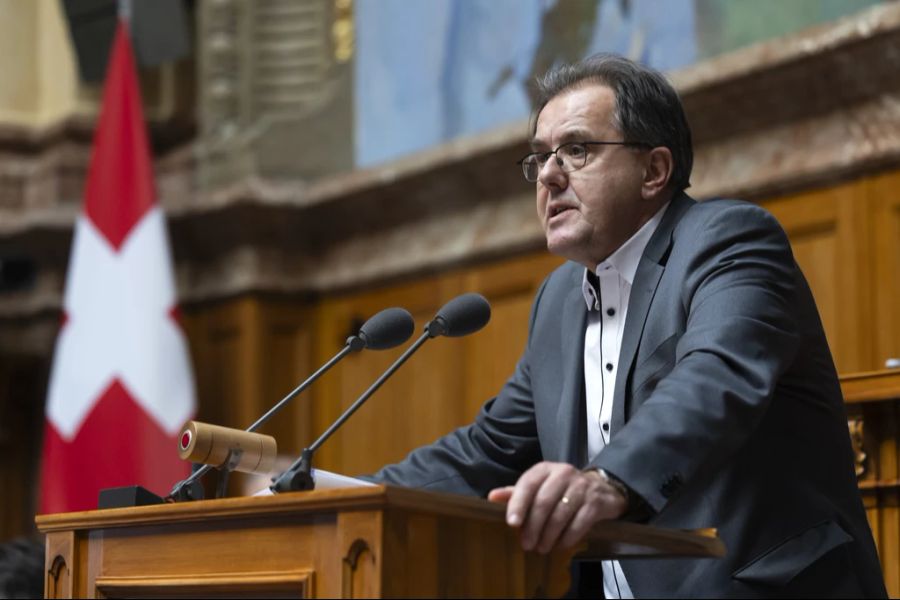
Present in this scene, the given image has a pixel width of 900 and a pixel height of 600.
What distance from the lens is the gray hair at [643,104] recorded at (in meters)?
2.95

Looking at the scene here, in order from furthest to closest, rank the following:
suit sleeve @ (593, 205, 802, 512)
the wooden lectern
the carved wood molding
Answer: suit sleeve @ (593, 205, 802, 512)
the carved wood molding
the wooden lectern

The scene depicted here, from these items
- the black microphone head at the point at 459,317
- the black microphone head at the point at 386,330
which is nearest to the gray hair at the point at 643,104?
the black microphone head at the point at 459,317

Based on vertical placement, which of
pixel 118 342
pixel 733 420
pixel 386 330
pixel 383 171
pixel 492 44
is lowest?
pixel 733 420

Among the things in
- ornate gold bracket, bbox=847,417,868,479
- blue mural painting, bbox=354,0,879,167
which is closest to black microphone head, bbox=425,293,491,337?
ornate gold bracket, bbox=847,417,868,479

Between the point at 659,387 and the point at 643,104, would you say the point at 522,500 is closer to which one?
the point at 659,387

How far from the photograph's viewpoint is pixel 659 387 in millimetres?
2330

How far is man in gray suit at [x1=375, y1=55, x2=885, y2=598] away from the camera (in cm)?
223

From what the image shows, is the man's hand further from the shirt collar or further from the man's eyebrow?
the man's eyebrow

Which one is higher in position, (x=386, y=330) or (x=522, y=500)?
(x=386, y=330)

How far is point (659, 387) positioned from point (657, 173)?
0.76m

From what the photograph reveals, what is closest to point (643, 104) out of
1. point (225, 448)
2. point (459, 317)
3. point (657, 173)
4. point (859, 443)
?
point (657, 173)

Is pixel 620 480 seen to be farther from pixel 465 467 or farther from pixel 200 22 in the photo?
pixel 200 22

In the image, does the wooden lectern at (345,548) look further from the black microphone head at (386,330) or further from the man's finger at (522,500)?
the black microphone head at (386,330)

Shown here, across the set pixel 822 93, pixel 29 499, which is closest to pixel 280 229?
pixel 29 499
